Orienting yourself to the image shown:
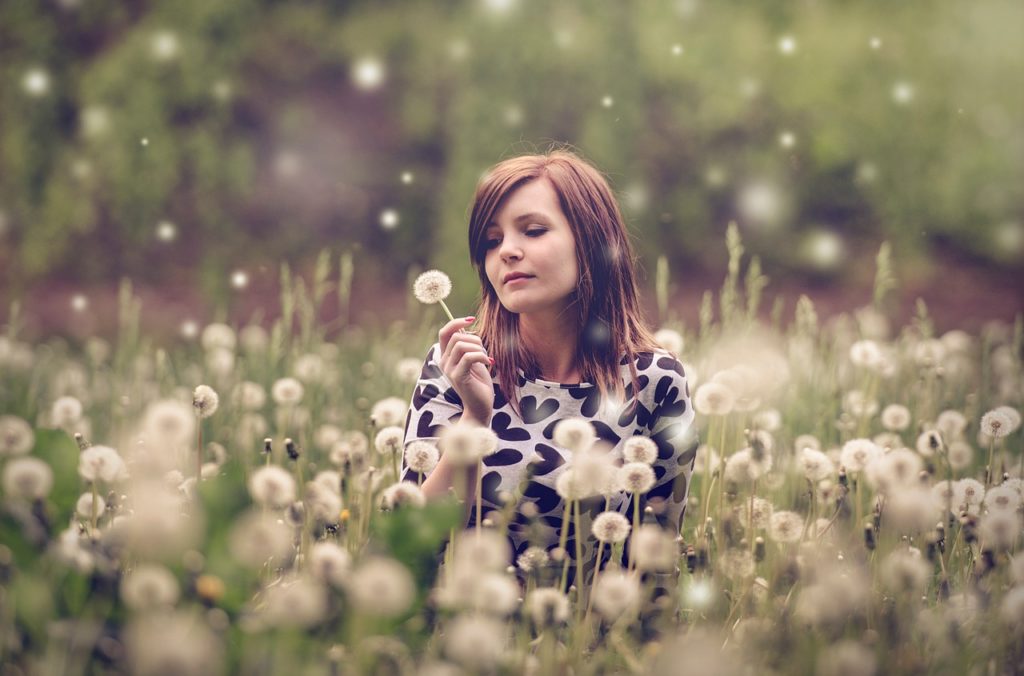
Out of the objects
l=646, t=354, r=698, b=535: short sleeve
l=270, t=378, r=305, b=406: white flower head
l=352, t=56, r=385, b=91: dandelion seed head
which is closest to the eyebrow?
l=646, t=354, r=698, b=535: short sleeve

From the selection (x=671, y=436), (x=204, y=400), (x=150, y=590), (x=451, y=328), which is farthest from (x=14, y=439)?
(x=671, y=436)

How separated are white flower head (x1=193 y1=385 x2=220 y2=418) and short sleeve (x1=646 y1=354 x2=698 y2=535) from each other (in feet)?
3.22

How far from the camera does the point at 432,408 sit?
2146 millimetres

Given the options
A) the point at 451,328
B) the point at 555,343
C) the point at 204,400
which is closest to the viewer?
the point at 204,400

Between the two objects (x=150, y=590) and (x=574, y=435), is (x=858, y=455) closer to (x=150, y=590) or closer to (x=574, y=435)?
(x=574, y=435)

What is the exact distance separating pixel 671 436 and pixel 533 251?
0.54 metres

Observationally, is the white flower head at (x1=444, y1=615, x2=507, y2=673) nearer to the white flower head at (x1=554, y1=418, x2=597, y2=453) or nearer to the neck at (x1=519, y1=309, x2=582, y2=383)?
the white flower head at (x1=554, y1=418, x2=597, y2=453)

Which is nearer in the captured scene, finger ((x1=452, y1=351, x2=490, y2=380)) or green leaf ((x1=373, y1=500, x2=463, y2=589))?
green leaf ((x1=373, y1=500, x2=463, y2=589))

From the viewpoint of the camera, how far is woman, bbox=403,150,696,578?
2084 mm

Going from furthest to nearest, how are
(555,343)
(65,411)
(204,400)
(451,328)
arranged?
(65,411)
(555,343)
(451,328)
(204,400)

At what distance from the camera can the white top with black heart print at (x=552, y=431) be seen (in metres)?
2.10

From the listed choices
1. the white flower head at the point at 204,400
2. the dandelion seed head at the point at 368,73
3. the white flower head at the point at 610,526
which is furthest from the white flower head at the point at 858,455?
the dandelion seed head at the point at 368,73

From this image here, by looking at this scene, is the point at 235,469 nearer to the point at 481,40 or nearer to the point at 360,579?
the point at 360,579

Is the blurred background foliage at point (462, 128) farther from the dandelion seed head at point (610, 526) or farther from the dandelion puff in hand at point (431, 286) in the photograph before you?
the dandelion seed head at point (610, 526)
